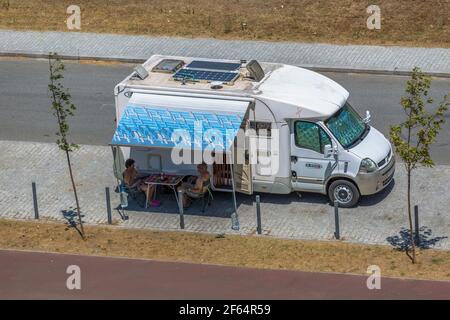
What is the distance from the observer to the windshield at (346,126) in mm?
23016

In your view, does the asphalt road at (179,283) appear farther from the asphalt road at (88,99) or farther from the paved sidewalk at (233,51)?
the paved sidewalk at (233,51)

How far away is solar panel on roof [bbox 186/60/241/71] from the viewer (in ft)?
79.5

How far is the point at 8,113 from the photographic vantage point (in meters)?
29.0

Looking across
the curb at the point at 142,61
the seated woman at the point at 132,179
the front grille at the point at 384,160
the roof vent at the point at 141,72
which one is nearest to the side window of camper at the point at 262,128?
the front grille at the point at 384,160

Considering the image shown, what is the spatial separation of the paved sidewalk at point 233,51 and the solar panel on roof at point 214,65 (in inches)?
274

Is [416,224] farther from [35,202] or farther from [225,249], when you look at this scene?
[35,202]

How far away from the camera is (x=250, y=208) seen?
928 inches

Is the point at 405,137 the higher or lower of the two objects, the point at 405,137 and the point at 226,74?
the lower

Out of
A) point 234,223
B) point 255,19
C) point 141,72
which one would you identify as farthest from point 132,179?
point 255,19

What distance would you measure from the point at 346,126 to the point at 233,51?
9.71m
